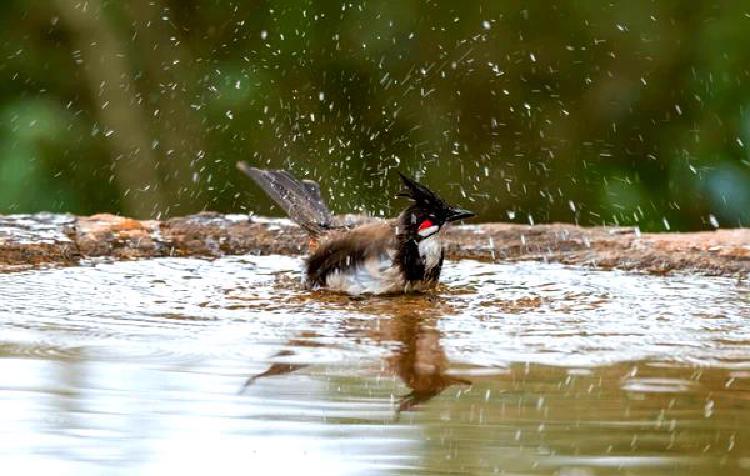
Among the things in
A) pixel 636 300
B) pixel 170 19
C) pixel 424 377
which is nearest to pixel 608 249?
pixel 636 300

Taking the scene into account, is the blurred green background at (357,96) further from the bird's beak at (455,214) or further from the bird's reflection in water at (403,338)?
the bird's reflection in water at (403,338)

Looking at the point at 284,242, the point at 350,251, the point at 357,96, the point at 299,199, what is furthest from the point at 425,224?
the point at 357,96

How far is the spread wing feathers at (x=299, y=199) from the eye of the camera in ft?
16.5

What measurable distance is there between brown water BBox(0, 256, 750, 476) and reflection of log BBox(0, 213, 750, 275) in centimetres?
30

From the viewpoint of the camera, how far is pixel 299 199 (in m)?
5.18

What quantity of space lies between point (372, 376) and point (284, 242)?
2491 mm

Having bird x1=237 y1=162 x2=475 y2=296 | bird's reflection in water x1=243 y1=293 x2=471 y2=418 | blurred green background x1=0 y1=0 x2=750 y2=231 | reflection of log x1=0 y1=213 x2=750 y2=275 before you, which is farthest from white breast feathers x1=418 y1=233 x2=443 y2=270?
blurred green background x1=0 y1=0 x2=750 y2=231

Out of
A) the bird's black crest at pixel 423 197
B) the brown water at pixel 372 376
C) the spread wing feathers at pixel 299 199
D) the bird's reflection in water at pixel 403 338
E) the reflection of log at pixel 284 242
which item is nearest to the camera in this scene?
the brown water at pixel 372 376

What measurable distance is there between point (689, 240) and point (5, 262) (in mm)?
2352

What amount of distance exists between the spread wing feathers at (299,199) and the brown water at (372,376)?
0.47 m

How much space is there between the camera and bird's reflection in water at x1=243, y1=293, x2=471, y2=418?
2787 mm

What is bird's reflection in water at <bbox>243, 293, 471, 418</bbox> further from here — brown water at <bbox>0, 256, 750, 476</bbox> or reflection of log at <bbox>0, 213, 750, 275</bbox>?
reflection of log at <bbox>0, 213, 750, 275</bbox>

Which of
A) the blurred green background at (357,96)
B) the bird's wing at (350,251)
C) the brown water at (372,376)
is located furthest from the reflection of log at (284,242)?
the blurred green background at (357,96)

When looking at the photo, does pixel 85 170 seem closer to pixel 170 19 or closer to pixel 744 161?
pixel 170 19
